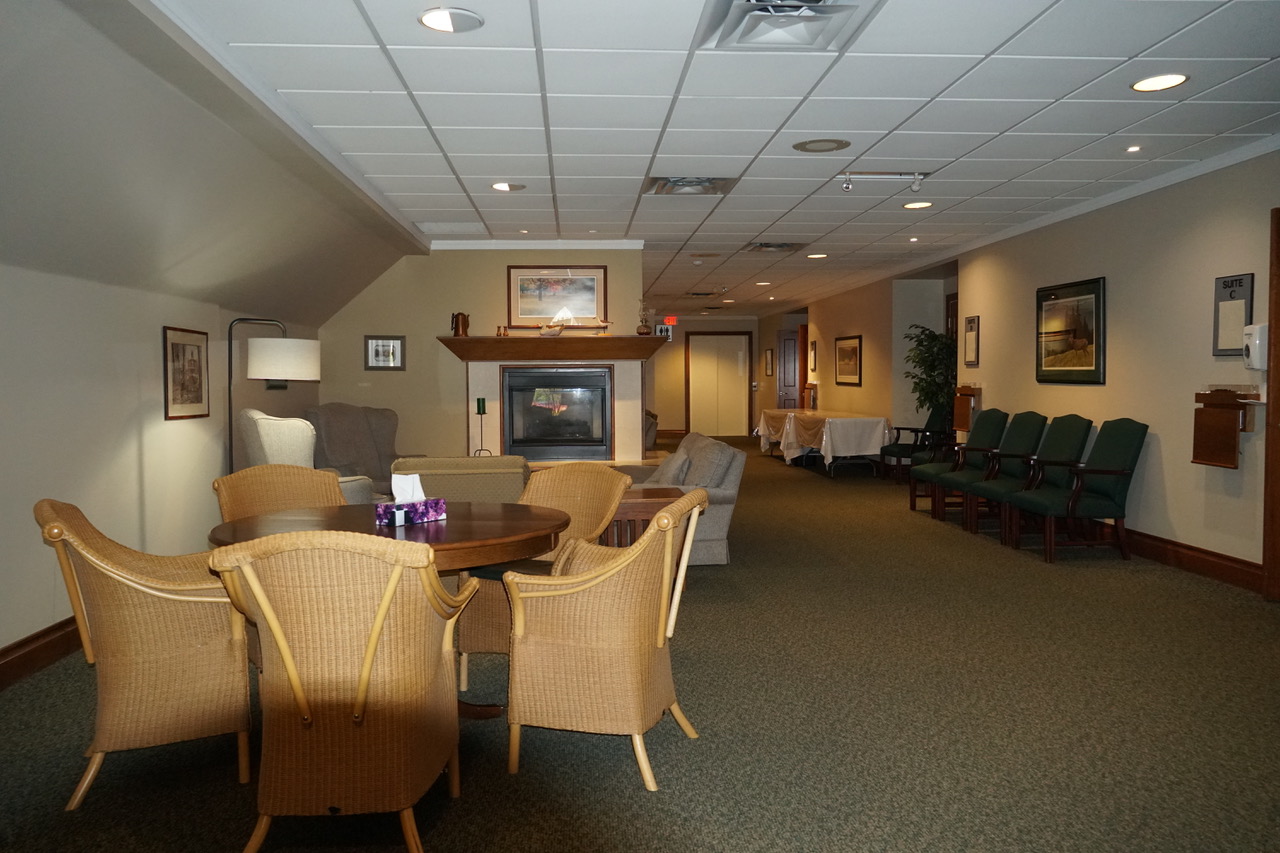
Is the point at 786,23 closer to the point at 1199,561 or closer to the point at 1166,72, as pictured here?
the point at 1166,72

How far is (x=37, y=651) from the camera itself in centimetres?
384

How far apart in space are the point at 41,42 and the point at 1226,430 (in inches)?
237

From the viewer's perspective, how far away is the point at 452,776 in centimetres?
264

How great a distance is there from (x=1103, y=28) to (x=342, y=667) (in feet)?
11.7

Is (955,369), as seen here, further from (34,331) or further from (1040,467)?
(34,331)

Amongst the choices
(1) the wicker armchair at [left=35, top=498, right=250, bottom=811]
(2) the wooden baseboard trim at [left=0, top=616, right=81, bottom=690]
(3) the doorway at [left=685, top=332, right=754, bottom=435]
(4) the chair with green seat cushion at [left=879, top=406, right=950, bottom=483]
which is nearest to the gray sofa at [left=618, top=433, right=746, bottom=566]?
(2) the wooden baseboard trim at [left=0, top=616, right=81, bottom=690]

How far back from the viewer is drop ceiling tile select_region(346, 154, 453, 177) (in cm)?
514

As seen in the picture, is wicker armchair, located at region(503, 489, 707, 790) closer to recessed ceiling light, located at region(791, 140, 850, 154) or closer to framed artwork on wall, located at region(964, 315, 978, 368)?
recessed ceiling light, located at region(791, 140, 850, 154)

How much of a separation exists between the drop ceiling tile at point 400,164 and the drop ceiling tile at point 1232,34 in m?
3.71

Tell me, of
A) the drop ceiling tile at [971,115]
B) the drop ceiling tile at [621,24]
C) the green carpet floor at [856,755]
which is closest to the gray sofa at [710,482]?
the green carpet floor at [856,755]

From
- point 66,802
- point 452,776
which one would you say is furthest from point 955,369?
point 66,802

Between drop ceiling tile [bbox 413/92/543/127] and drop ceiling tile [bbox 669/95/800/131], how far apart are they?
71cm

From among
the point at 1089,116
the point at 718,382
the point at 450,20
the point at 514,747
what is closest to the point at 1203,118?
the point at 1089,116

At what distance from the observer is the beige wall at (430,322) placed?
8359 millimetres
